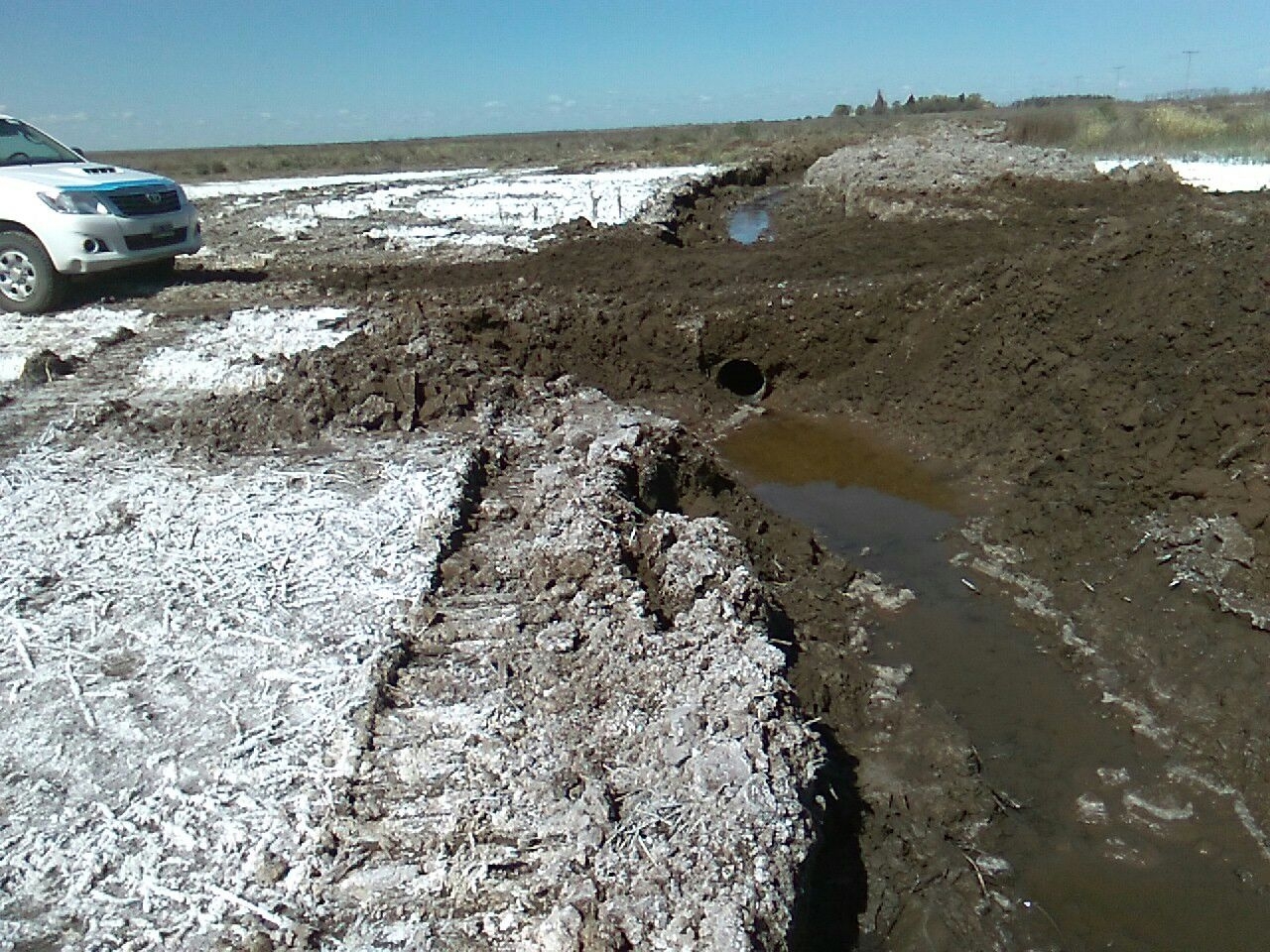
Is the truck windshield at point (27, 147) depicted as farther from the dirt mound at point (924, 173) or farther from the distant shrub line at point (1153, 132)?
the distant shrub line at point (1153, 132)

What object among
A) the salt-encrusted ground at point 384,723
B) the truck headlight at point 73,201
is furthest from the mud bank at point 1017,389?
the truck headlight at point 73,201

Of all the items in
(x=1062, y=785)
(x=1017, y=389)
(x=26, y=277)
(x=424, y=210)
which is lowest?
(x=1062, y=785)

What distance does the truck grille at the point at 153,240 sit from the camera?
11.1 m

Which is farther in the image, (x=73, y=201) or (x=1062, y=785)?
(x=73, y=201)

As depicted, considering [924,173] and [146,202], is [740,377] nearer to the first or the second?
[146,202]

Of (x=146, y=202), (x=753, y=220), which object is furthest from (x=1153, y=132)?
(x=146, y=202)

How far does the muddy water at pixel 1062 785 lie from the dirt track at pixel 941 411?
7.3 inches

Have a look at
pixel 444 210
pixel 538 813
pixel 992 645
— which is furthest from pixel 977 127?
pixel 538 813

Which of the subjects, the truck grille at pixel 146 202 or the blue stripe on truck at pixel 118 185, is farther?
the truck grille at pixel 146 202

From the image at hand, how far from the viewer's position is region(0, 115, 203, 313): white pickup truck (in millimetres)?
10305

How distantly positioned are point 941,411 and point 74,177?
10.1 m

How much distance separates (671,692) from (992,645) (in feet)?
8.19

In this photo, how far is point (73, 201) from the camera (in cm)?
1036

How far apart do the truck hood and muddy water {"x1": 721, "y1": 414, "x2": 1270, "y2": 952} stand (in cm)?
940
